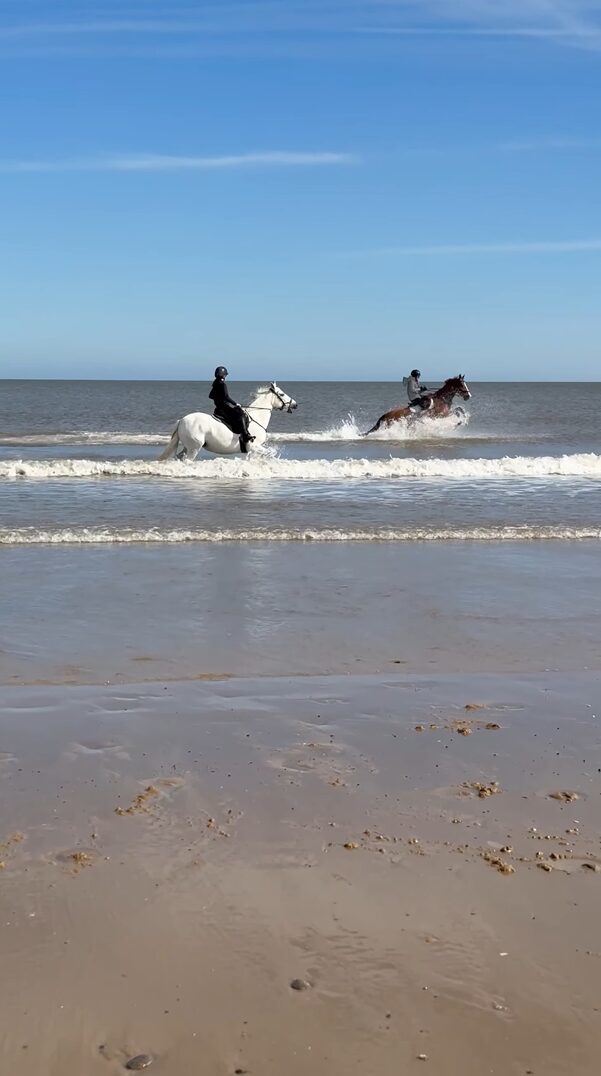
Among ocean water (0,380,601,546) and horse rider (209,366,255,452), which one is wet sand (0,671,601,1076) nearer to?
ocean water (0,380,601,546)

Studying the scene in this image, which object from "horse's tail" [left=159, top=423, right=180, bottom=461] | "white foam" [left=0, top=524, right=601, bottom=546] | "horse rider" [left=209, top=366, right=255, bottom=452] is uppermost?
"horse rider" [left=209, top=366, right=255, bottom=452]

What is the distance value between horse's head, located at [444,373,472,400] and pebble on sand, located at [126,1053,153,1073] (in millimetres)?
29128

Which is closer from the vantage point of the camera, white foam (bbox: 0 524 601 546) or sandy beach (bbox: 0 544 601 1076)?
sandy beach (bbox: 0 544 601 1076)

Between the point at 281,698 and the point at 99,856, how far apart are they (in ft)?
7.37

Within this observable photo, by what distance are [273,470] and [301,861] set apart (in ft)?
56.1

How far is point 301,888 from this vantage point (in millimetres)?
3625

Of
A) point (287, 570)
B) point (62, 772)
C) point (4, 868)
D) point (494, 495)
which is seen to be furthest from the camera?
point (494, 495)

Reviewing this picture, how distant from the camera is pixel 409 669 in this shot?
673 centimetres

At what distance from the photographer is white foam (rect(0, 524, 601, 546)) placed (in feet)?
40.4

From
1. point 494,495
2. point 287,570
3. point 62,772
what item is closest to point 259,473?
point 494,495

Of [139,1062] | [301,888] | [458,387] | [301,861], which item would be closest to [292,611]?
[301,861]

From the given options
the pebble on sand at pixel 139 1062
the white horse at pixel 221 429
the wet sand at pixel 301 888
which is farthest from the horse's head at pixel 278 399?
the pebble on sand at pixel 139 1062

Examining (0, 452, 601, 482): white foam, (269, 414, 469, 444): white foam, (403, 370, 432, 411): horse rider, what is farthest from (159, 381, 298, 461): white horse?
(269, 414, 469, 444): white foam

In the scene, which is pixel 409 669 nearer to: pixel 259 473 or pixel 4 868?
pixel 4 868
